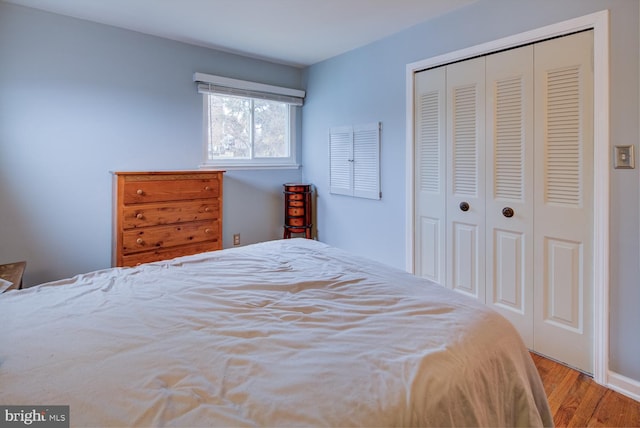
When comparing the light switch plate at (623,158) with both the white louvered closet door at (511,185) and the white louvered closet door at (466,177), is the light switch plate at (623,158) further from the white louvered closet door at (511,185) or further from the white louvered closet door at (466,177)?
the white louvered closet door at (466,177)

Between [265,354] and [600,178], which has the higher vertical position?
[600,178]

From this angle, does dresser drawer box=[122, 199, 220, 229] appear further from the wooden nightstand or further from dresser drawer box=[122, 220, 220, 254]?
the wooden nightstand

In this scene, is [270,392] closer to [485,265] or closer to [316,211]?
[485,265]

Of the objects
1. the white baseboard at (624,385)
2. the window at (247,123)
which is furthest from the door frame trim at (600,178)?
the window at (247,123)

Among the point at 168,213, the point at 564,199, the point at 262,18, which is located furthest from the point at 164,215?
the point at 564,199

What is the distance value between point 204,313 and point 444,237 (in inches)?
85.3

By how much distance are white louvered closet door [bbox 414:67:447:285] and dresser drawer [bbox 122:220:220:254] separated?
6.04ft

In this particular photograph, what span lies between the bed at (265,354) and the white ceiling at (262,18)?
2.07 m

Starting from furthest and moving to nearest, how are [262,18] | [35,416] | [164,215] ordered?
[164,215], [262,18], [35,416]

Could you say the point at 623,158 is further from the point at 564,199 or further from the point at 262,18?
the point at 262,18

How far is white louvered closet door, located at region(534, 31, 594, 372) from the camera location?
6.83ft

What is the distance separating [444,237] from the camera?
9.48 ft

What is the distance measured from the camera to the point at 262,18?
112 inches

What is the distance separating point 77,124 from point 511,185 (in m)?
3.31
